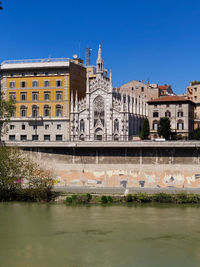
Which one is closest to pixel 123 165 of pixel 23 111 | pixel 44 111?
pixel 44 111

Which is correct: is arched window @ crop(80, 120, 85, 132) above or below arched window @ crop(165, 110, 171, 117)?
below

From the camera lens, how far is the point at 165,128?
2665 inches

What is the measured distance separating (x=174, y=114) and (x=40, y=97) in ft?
67.8

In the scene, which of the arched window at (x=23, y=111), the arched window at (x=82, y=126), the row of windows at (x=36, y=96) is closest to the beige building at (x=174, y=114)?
the arched window at (x=82, y=126)

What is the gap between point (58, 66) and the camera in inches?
2717

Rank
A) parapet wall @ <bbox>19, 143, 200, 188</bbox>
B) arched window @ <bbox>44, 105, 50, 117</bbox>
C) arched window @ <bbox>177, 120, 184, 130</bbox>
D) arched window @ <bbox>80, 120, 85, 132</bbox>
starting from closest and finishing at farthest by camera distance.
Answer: parapet wall @ <bbox>19, 143, 200, 188</bbox> → arched window @ <bbox>80, 120, 85, 132</bbox> → arched window @ <bbox>44, 105, 50, 117</bbox> → arched window @ <bbox>177, 120, 184, 130</bbox>

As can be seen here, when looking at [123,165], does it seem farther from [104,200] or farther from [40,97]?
[40,97]

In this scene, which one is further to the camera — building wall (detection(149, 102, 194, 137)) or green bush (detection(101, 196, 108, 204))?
building wall (detection(149, 102, 194, 137))

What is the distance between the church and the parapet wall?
1339 cm

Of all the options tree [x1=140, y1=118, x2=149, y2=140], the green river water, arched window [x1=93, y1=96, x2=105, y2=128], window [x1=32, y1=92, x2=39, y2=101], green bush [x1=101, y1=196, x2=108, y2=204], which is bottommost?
the green river water

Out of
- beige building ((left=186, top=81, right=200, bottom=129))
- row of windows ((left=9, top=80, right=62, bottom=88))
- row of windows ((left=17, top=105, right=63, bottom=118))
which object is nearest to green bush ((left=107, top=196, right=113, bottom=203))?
row of windows ((left=17, top=105, right=63, bottom=118))

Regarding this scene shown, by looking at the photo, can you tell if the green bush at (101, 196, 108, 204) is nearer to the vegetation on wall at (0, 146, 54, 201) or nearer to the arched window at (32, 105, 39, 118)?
the vegetation on wall at (0, 146, 54, 201)

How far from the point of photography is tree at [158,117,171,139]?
67688 mm

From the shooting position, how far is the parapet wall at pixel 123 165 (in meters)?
50.7
